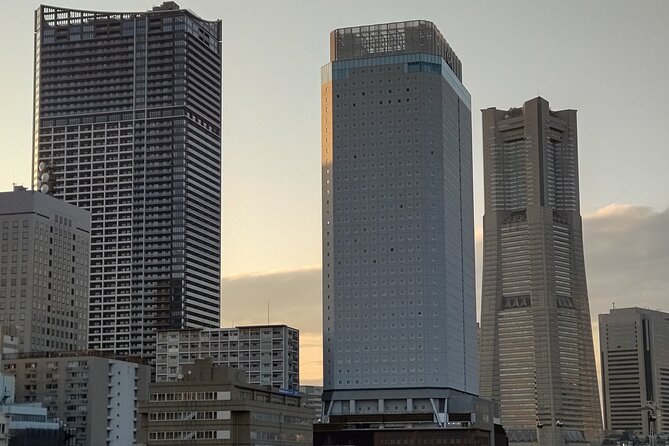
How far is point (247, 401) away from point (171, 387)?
12.7 metres

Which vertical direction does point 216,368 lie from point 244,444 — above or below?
above

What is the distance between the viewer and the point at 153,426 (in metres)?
196

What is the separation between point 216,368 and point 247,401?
24.3 feet

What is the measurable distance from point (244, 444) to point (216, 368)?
13125 mm

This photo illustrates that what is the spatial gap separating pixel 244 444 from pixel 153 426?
1550cm

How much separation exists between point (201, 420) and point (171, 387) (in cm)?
774

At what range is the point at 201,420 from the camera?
7594 inches

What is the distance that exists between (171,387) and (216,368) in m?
8.01

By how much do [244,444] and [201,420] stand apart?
7.94 metres

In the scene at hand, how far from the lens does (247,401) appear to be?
639 ft

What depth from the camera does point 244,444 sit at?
193000mm

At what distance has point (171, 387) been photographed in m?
196

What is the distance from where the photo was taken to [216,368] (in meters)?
196
